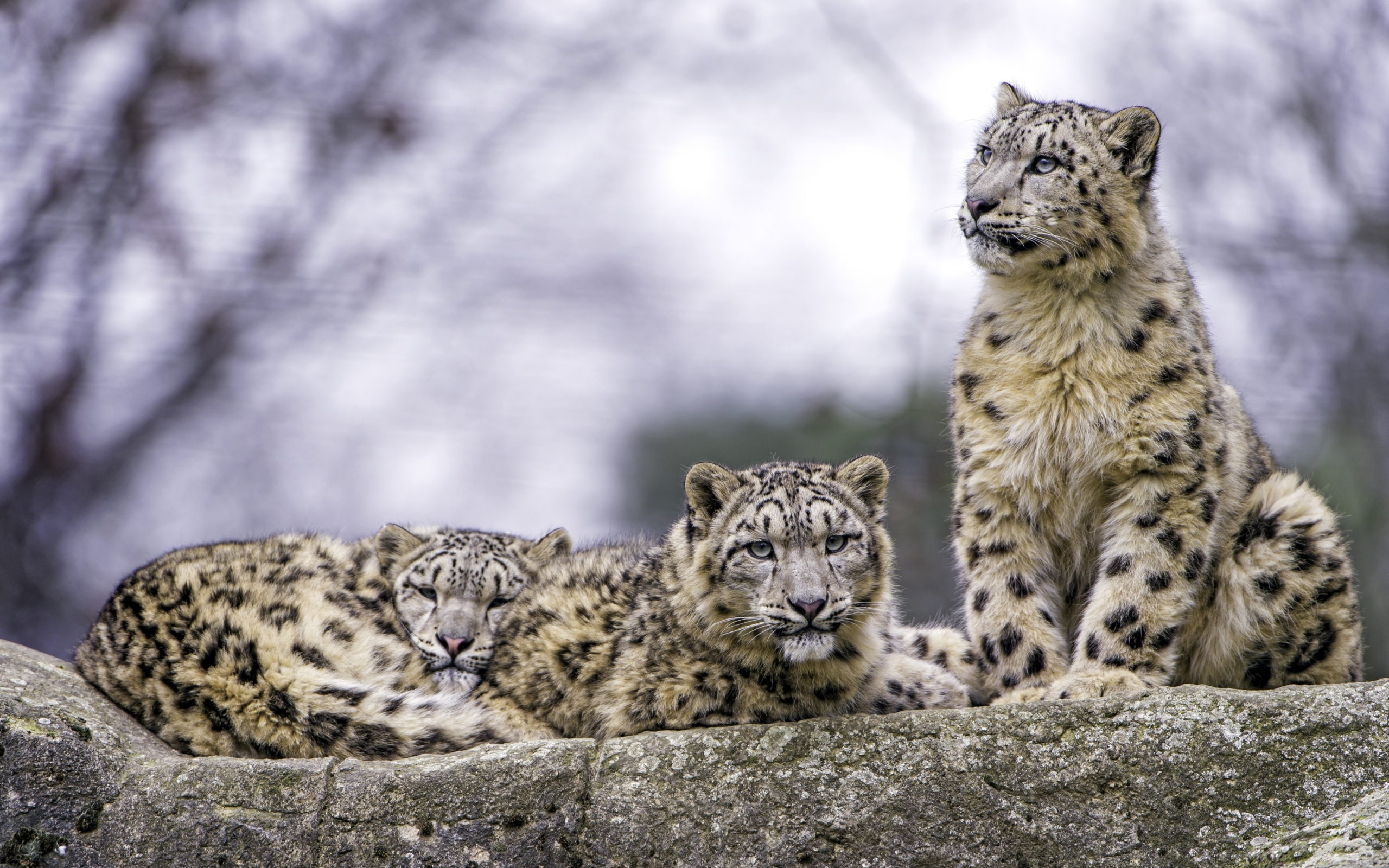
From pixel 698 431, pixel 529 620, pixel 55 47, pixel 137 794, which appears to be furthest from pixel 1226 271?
pixel 137 794

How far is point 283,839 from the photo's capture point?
13.4ft

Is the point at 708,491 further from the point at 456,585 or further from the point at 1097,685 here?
the point at 1097,685

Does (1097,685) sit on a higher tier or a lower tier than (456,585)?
lower

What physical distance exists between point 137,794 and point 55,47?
28.2 feet

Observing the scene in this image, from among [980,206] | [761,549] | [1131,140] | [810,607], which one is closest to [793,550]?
[761,549]

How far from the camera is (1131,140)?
5262mm

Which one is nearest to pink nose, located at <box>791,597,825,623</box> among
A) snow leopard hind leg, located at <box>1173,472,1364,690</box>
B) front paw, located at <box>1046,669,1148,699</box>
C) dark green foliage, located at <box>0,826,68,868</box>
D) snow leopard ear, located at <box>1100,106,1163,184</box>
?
front paw, located at <box>1046,669,1148,699</box>

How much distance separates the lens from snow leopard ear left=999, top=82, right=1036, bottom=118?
5.76m

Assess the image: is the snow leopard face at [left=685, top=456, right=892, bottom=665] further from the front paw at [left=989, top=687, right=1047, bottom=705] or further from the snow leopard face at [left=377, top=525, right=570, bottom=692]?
the snow leopard face at [left=377, top=525, right=570, bottom=692]

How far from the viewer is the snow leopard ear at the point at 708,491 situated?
5008 mm

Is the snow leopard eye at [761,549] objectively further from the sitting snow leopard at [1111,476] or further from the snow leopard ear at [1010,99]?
the snow leopard ear at [1010,99]

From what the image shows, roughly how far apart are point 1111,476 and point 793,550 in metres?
1.19

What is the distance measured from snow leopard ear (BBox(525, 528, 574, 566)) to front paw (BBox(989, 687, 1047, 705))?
201 cm

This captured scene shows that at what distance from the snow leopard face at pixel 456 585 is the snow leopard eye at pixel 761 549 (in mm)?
1292
